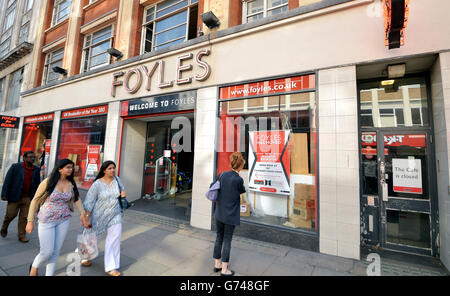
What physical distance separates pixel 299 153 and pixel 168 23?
7112mm

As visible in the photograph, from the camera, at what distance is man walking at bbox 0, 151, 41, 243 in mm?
4461

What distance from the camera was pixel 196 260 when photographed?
3.79 meters

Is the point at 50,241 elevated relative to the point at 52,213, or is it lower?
lower

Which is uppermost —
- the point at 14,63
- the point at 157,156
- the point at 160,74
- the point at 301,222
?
the point at 14,63

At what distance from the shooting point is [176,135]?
27.8 ft

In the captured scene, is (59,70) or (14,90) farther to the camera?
(14,90)

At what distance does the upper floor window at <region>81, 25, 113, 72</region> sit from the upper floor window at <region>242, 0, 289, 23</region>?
6400mm

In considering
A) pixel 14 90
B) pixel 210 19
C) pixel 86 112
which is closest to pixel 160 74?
pixel 210 19

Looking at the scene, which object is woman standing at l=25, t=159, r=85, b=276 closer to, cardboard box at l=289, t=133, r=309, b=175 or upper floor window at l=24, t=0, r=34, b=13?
cardboard box at l=289, t=133, r=309, b=175

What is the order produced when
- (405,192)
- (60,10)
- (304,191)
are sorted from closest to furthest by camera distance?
(405,192)
(304,191)
(60,10)

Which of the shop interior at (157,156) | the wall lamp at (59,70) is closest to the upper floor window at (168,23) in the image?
the shop interior at (157,156)

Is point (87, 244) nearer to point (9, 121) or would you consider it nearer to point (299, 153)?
point (299, 153)

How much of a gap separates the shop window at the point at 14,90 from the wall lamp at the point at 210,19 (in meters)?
14.4

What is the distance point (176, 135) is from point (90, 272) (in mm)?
5763
